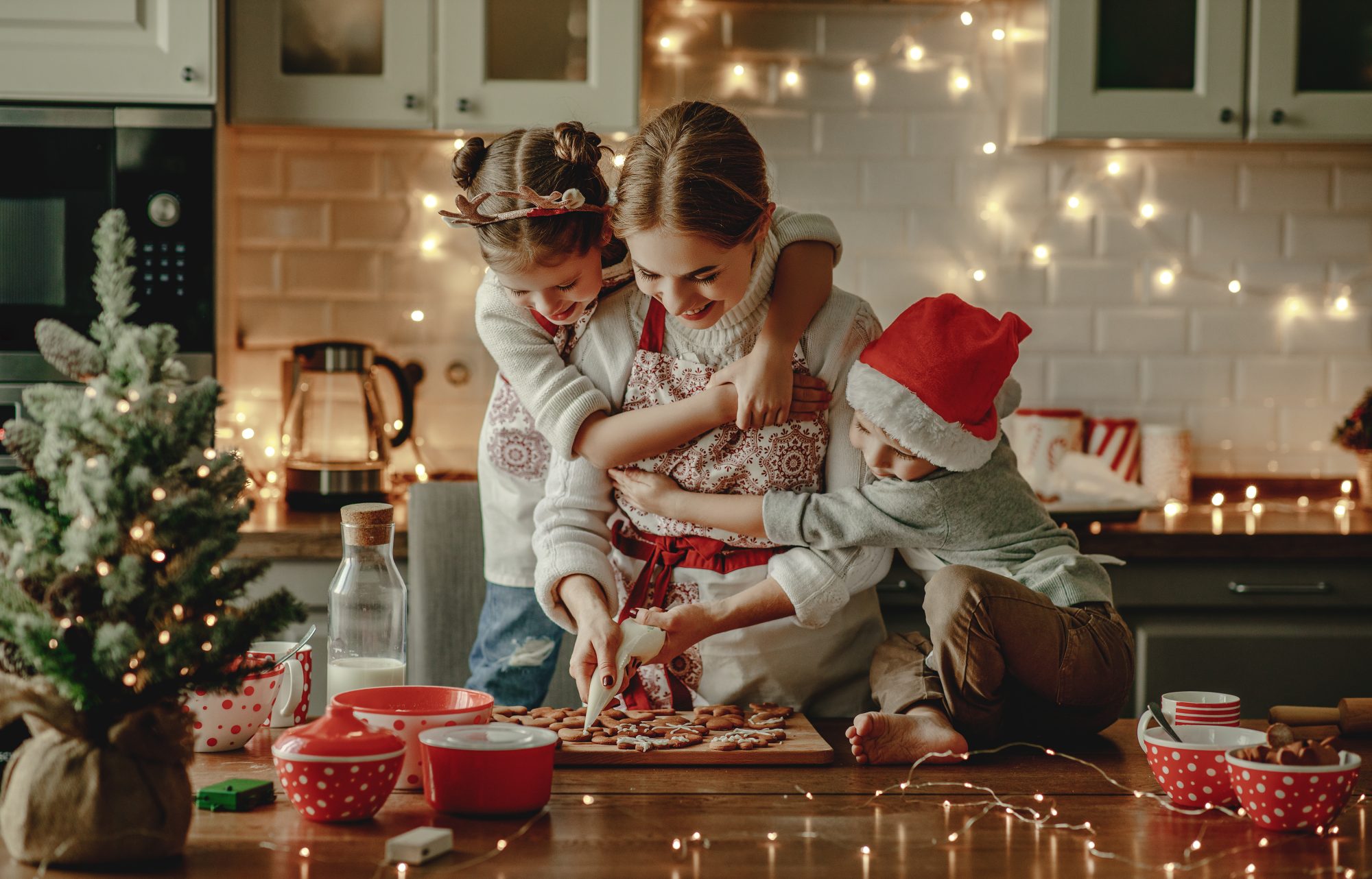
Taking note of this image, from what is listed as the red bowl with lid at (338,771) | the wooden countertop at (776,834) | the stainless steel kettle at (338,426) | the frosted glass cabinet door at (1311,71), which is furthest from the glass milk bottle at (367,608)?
the frosted glass cabinet door at (1311,71)

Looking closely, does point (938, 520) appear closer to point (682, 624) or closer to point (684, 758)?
point (682, 624)

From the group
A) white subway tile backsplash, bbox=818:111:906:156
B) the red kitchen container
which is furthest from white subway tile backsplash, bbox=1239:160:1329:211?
the red kitchen container

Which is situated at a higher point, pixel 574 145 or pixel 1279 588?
pixel 574 145

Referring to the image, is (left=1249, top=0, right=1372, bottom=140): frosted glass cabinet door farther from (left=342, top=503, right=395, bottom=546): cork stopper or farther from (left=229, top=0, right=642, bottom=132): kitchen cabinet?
A: (left=342, top=503, right=395, bottom=546): cork stopper

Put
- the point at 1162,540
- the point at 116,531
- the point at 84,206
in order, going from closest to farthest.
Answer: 1. the point at 116,531
2. the point at 1162,540
3. the point at 84,206

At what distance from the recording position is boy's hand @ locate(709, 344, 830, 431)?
61.5 inches

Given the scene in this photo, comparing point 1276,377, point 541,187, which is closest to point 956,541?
point 541,187

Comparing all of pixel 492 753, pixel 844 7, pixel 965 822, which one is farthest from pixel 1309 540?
pixel 492 753

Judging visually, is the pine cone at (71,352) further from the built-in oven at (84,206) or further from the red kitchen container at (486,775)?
the built-in oven at (84,206)

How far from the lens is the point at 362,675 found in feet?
4.44

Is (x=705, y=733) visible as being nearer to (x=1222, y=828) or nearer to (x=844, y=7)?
(x=1222, y=828)

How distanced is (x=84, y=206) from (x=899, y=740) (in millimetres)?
2106

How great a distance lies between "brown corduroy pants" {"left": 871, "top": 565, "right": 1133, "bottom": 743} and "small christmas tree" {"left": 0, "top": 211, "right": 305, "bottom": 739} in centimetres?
69

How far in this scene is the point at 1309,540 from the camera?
8.27 ft
